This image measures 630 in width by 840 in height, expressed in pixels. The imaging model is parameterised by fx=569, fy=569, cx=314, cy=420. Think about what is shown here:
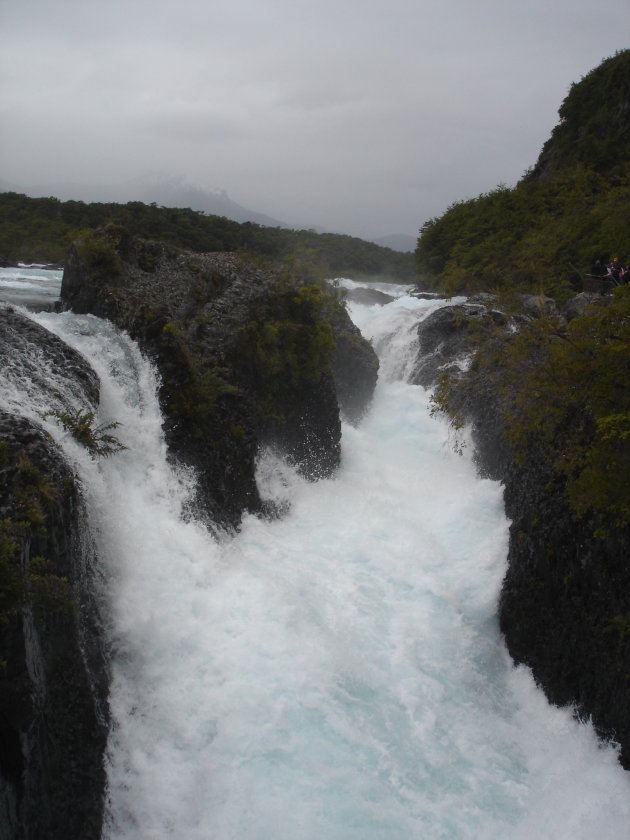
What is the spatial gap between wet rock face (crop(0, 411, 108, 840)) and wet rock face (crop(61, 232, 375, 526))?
3.72 metres

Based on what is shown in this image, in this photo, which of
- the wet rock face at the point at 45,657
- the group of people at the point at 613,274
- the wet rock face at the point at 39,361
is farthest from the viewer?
the group of people at the point at 613,274

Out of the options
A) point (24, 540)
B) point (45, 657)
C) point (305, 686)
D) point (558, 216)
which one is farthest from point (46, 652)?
point (558, 216)

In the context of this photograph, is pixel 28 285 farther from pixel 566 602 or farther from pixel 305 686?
pixel 566 602

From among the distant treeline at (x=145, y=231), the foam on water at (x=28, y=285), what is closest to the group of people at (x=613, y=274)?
the foam on water at (x=28, y=285)

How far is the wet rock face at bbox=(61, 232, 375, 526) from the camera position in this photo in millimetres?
10789

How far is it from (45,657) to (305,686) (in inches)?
141

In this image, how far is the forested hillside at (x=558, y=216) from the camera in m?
22.4

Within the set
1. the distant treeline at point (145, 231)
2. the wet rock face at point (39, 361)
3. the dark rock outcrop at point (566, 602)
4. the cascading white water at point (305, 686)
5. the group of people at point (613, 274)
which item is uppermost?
the distant treeline at point (145, 231)

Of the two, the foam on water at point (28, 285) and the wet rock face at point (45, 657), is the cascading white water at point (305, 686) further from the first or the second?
the foam on water at point (28, 285)

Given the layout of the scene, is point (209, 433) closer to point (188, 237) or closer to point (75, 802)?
point (75, 802)

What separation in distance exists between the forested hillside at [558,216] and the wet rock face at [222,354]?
8981mm

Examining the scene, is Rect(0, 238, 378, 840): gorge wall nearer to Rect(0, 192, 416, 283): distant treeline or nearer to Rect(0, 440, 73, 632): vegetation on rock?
Rect(0, 440, 73, 632): vegetation on rock

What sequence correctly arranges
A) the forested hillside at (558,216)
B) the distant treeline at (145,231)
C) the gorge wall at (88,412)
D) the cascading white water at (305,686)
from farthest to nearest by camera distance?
the distant treeline at (145,231) → the forested hillside at (558,216) → the cascading white water at (305,686) → the gorge wall at (88,412)

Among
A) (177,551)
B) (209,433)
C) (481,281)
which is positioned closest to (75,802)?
(177,551)
